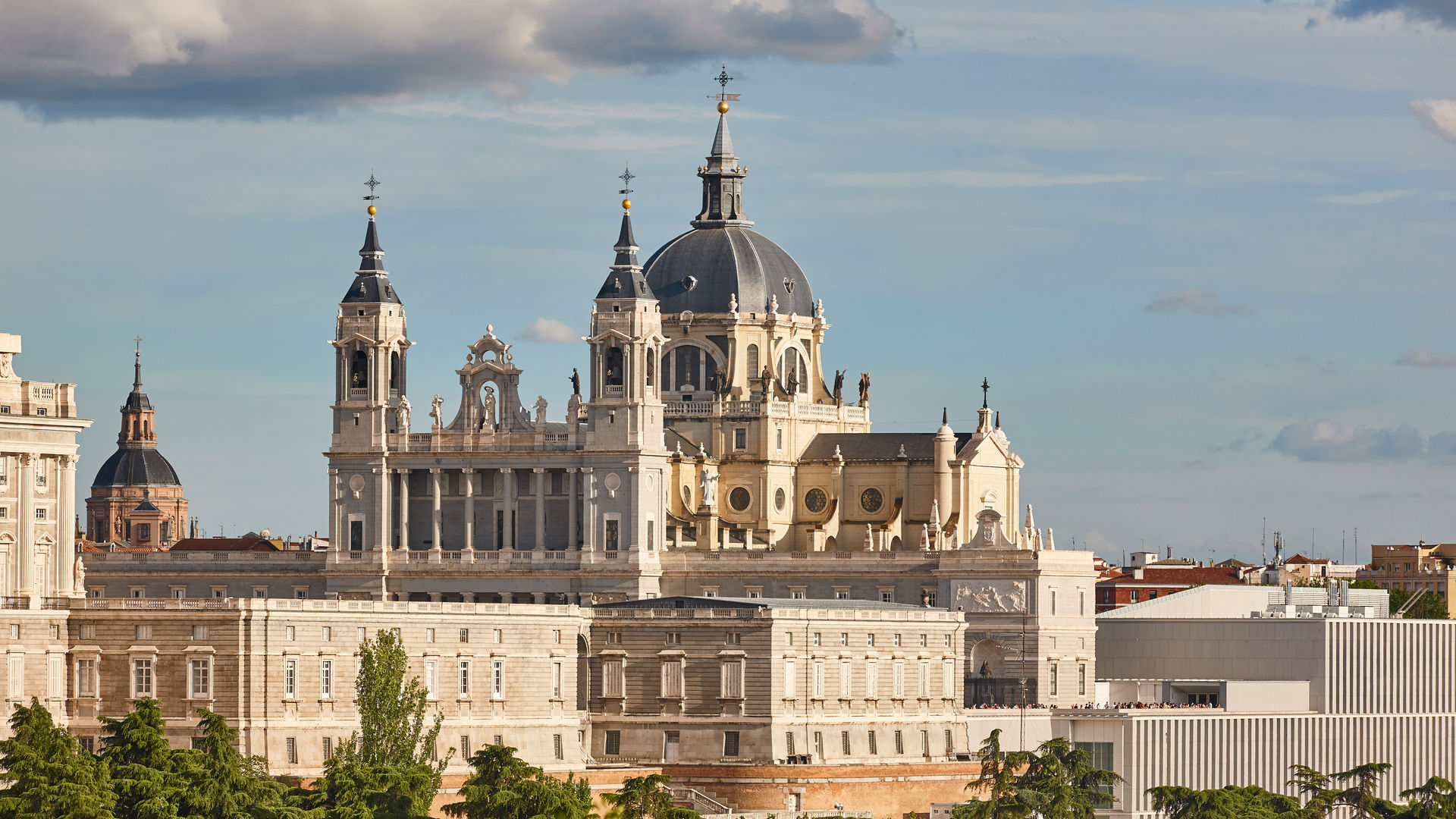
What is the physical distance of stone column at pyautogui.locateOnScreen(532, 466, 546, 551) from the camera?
173625 millimetres

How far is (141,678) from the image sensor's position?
135 m

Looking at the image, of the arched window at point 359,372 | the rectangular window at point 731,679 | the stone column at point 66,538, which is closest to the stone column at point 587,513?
the arched window at point 359,372

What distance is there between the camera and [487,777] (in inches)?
5034

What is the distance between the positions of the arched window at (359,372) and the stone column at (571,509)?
1202 centimetres

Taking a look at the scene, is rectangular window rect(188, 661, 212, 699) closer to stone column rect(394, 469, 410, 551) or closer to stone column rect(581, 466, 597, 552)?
stone column rect(581, 466, 597, 552)

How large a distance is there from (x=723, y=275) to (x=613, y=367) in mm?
15817

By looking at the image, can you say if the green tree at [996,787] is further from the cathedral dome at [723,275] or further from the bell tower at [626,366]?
the cathedral dome at [723,275]

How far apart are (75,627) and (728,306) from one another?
5769cm

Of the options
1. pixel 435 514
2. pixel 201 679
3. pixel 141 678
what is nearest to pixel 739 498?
pixel 435 514

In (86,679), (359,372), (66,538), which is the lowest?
(86,679)

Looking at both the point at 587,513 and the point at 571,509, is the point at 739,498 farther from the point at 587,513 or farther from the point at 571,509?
the point at 587,513

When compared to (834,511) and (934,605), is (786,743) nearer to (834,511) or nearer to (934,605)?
(934,605)

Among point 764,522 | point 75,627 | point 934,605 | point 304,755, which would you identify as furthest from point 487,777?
point 764,522

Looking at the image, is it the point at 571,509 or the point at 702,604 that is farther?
the point at 571,509
